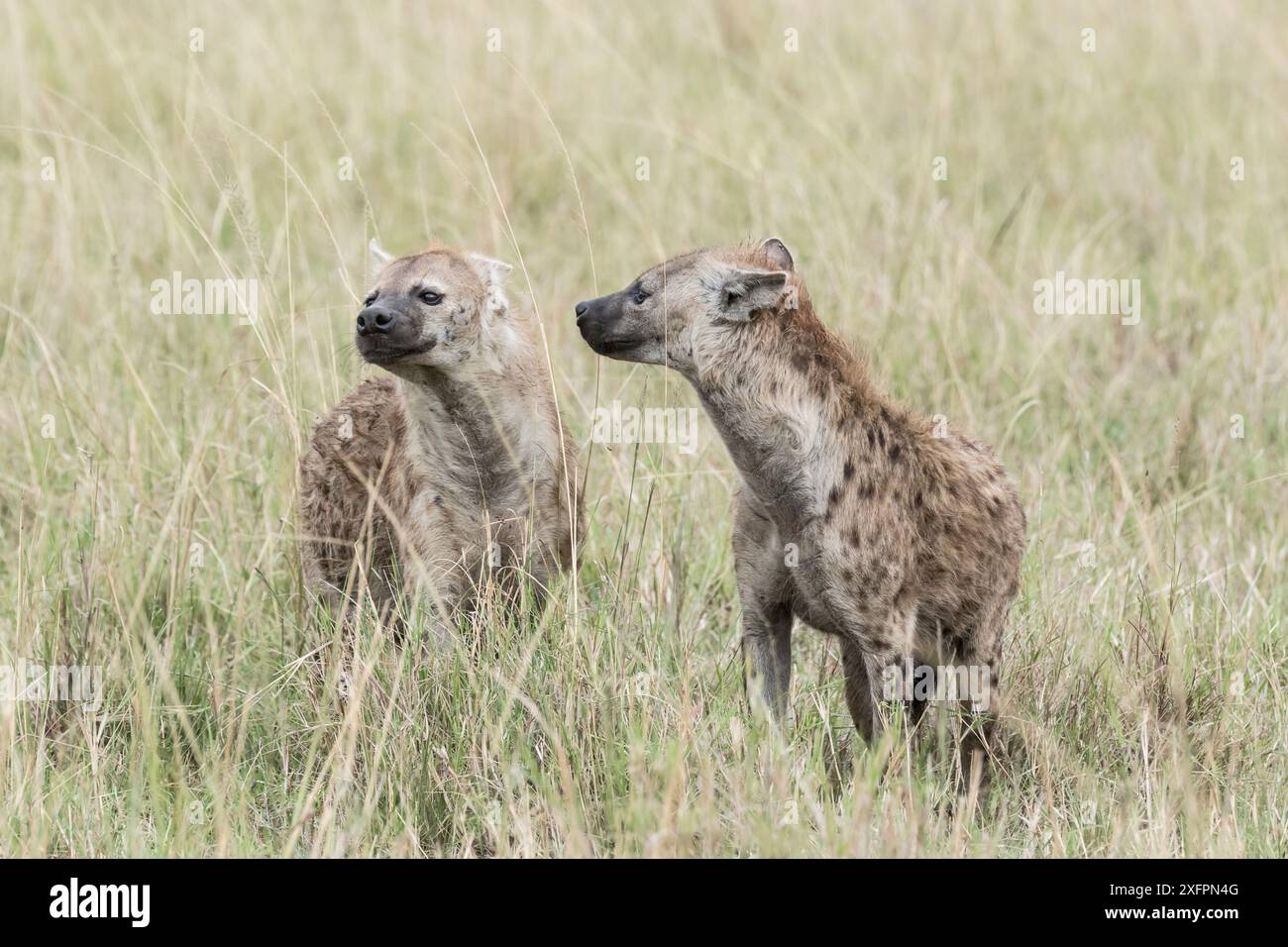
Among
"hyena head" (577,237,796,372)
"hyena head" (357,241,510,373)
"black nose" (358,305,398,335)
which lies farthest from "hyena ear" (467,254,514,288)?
"hyena head" (577,237,796,372)

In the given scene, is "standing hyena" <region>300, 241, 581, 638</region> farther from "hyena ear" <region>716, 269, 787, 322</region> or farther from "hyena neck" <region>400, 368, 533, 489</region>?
"hyena ear" <region>716, 269, 787, 322</region>

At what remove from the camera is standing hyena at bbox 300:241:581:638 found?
5.68 m

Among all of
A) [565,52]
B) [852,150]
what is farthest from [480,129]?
[852,150]

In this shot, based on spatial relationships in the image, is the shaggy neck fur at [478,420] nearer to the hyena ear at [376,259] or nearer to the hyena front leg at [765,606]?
the hyena ear at [376,259]

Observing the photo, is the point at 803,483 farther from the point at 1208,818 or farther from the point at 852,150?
the point at 852,150

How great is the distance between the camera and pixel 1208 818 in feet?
15.1

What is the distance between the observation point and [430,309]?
5688 mm

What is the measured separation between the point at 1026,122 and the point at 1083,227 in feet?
3.81

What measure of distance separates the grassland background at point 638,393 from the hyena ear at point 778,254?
59 cm

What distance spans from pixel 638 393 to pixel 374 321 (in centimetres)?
200

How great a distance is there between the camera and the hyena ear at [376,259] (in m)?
6.13

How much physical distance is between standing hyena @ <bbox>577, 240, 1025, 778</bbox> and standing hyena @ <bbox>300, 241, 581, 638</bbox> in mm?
671

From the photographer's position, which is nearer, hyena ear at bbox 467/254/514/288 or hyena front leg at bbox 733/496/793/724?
hyena front leg at bbox 733/496/793/724

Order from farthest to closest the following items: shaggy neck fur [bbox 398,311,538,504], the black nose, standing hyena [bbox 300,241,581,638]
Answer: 1. shaggy neck fur [bbox 398,311,538,504]
2. standing hyena [bbox 300,241,581,638]
3. the black nose
